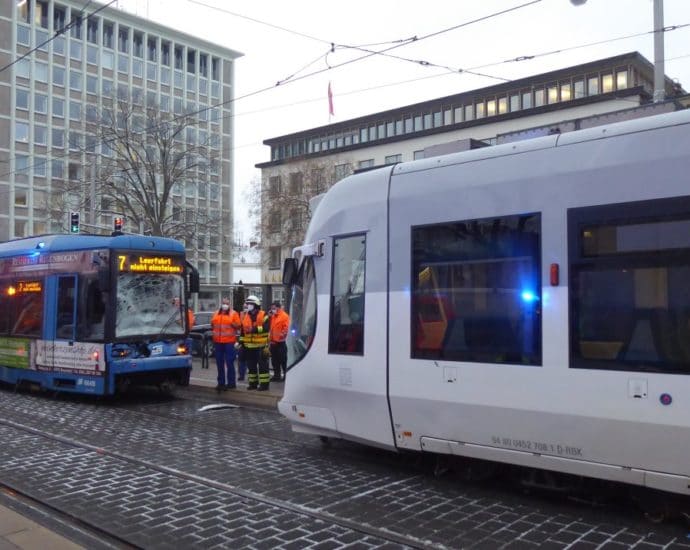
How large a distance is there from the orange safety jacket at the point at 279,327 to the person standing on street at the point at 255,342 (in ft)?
0.98

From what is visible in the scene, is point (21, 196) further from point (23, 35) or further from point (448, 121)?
point (448, 121)

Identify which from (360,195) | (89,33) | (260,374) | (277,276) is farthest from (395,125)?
(360,195)

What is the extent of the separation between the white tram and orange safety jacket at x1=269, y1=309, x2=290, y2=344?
240 inches

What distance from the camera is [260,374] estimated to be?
13203 mm

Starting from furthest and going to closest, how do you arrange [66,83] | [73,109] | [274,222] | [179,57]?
[179,57]
[73,109]
[66,83]
[274,222]

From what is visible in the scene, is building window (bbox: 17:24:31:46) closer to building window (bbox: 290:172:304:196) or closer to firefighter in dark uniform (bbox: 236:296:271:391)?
building window (bbox: 290:172:304:196)

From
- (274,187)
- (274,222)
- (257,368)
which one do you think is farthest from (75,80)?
(257,368)

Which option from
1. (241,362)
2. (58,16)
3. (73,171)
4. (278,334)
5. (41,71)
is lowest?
(241,362)

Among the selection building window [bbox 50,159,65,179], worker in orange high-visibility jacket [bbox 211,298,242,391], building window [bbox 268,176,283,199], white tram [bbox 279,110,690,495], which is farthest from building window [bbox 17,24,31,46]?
white tram [bbox 279,110,690,495]

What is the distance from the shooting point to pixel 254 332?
13078 mm

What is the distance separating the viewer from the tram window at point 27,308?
13.5m

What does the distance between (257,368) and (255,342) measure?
698mm

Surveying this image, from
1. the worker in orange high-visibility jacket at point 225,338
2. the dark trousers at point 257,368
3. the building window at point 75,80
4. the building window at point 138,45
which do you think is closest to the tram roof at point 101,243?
the worker in orange high-visibility jacket at point 225,338

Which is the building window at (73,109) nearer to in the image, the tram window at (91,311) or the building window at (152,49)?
the building window at (152,49)
